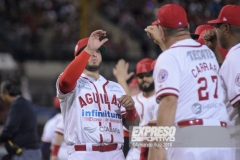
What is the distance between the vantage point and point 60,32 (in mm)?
20047

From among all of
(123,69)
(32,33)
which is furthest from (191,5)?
(123,69)

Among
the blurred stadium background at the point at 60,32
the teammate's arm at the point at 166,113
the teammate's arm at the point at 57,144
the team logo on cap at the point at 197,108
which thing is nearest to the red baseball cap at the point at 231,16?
the team logo on cap at the point at 197,108

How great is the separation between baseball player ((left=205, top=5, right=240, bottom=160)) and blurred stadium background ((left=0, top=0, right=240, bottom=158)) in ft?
38.0

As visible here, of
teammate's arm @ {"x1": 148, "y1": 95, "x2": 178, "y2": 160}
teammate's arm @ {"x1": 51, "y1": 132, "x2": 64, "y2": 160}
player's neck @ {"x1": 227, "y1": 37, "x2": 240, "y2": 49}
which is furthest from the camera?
teammate's arm @ {"x1": 51, "y1": 132, "x2": 64, "y2": 160}

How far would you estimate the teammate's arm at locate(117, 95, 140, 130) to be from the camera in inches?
205

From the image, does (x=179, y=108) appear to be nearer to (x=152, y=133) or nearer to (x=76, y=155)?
(x=152, y=133)

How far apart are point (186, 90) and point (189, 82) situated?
0.07 meters

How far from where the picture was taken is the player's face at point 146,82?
733 cm

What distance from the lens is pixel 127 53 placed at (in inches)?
757

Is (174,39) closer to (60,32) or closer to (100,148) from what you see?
(100,148)

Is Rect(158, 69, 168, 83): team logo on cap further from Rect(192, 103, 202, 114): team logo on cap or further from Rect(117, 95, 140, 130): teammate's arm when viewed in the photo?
Rect(117, 95, 140, 130): teammate's arm

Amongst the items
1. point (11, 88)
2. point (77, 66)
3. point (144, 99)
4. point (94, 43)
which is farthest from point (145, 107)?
point (77, 66)

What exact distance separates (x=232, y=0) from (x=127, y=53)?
4.61 metres

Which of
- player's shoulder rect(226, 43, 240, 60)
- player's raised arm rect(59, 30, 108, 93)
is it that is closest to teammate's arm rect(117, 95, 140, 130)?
player's raised arm rect(59, 30, 108, 93)
